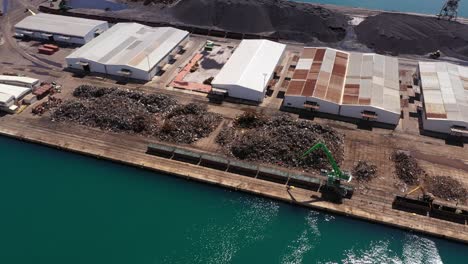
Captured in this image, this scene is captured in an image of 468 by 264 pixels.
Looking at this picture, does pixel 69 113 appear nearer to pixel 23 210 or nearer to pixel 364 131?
pixel 23 210

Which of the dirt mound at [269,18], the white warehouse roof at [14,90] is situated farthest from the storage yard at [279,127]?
the dirt mound at [269,18]

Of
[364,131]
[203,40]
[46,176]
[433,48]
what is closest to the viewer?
[46,176]

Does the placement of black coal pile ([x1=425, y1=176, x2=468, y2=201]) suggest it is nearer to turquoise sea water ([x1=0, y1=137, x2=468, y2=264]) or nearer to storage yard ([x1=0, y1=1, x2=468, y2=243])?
storage yard ([x1=0, y1=1, x2=468, y2=243])

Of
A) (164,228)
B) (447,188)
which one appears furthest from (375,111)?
(164,228)

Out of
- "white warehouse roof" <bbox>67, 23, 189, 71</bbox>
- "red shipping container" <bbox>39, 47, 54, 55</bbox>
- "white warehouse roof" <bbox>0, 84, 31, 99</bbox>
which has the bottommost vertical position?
"white warehouse roof" <bbox>0, 84, 31, 99</bbox>

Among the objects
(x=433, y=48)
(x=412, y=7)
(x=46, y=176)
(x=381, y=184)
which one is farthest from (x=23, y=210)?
(x=412, y=7)

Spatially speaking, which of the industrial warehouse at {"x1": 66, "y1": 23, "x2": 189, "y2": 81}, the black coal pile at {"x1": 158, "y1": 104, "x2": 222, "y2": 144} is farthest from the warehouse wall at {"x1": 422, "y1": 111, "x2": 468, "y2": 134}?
the industrial warehouse at {"x1": 66, "y1": 23, "x2": 189, "y2": 81}
